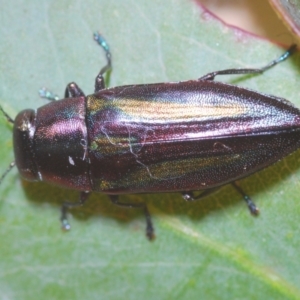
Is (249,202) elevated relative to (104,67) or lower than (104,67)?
lower

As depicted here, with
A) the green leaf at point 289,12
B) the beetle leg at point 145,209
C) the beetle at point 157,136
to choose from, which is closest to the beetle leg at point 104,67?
the beetle at point 157,136

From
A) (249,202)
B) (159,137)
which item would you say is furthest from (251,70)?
(249,202)

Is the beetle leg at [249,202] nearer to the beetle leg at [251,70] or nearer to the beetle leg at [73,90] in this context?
the beetle leg at [251,70]

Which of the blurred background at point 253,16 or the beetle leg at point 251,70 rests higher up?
the blurred background at point 253,16

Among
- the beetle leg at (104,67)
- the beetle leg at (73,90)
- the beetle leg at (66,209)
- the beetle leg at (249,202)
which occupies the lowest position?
the beetle leg at (66,209)

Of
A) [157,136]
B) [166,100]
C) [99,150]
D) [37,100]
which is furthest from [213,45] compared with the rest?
[37,100]

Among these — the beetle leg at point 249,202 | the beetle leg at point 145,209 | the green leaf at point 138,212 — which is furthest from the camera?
the beetle leg at point 145,209

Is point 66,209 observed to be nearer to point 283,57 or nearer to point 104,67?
point 104,67
